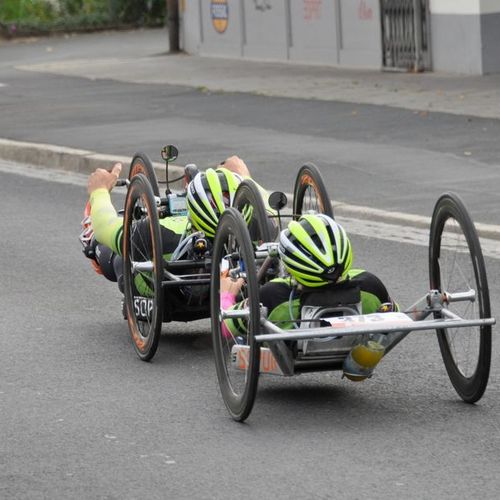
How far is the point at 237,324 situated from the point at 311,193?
4.91 feet

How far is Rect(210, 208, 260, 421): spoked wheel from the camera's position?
6484mm

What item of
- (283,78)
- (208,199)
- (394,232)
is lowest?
(394,232)

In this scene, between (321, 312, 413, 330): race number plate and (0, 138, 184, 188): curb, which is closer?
(321, 312, 413, 330): race number plate

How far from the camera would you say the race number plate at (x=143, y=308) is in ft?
26.6

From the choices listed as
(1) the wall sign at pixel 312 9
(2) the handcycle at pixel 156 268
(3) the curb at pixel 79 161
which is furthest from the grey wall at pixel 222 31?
(2) the handcycle at pixel 156 268

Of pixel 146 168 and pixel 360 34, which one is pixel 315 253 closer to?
pixel 146 168

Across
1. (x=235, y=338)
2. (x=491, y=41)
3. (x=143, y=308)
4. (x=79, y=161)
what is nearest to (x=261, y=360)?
(x=235, y=338)

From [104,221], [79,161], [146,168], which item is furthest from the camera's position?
[79,161]

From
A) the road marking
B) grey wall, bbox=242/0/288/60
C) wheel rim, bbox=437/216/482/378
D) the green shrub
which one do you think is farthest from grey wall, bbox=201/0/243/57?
wheel rim, bbox=437/216/482/378

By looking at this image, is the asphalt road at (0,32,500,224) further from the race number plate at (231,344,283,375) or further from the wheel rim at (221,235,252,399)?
the race number plate at (231,344,283,375)

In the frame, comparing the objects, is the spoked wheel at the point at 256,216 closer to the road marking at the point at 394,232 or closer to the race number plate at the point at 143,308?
the race number plate at the point at 143,308

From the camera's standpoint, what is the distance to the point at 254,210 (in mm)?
7465

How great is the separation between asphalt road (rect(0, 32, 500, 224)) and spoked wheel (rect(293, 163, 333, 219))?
153 inches

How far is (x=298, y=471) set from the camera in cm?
611
